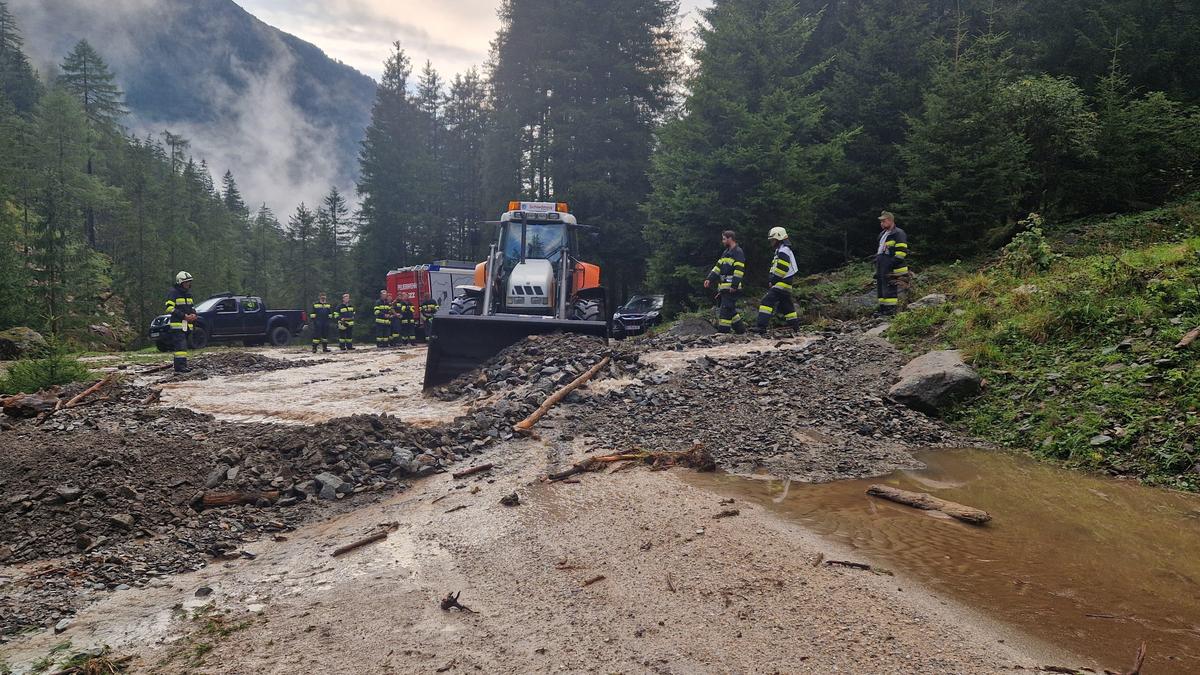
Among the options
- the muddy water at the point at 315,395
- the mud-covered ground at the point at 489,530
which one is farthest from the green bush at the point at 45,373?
the mud-covered ground at the point at 489,530

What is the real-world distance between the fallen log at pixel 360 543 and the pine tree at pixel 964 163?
1423 centimetres

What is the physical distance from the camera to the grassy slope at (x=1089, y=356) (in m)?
5.18

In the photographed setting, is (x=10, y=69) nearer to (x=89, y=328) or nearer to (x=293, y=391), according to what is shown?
(x=89, y=328)

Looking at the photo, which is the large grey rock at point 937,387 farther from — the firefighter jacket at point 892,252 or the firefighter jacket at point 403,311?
the firefighter jacket at point 403,311

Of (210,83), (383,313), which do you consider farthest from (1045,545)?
(210,83)

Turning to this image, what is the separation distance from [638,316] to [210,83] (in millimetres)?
195493

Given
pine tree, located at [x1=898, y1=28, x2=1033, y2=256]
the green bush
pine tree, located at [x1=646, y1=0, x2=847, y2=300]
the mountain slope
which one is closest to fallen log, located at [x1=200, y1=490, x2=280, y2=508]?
the green bush

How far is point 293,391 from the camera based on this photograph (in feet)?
35.8

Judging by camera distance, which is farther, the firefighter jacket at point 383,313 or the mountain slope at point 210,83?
the mountain slope at point 210,83

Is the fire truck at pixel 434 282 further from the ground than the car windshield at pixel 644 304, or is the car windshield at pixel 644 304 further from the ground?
the fire truck at pixel 434 282

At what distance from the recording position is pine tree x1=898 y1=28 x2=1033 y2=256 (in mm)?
13867

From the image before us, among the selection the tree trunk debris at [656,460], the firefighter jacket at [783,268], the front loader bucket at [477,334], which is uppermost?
the firefighter jacket at [783,268]

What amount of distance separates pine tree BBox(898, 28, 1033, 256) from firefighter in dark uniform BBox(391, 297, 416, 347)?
17.4 m

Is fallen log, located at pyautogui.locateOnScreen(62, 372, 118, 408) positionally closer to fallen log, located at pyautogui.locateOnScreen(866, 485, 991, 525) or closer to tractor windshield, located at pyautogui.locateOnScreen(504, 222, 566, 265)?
tractor windshield, located at pyautogui.locateOnScreen(504, 222, 566, 265)
